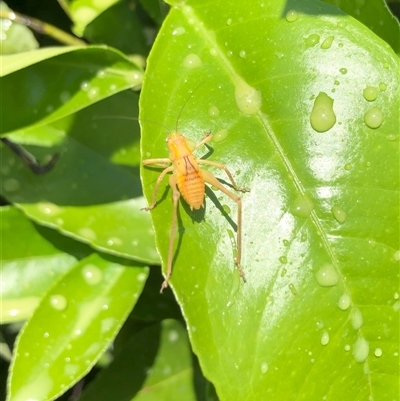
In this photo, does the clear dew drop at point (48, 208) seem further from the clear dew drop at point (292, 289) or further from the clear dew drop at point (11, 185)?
the clear dew drop at point (292, 289)

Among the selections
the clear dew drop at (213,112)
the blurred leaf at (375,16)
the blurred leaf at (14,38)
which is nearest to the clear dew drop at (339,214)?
the clear dew drop at (213,112)

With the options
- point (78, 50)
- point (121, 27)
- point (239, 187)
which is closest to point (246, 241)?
point (239, 187)

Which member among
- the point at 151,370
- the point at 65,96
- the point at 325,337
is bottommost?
the point at 151,370

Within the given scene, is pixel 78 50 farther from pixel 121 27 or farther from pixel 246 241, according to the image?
pixel 246 241

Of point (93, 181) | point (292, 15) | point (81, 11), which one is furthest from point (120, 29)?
point (292, 15)

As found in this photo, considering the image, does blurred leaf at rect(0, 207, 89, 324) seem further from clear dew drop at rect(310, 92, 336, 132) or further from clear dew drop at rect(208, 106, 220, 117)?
clear dew drop at rect(310, 92, 336, 132)

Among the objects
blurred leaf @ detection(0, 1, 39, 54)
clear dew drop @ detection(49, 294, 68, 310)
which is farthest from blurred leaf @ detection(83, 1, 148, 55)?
clear dew drop @ detection(49, 294, 68, 310)

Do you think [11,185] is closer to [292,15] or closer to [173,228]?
[173,228]
